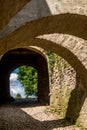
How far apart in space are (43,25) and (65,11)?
44 centimetres

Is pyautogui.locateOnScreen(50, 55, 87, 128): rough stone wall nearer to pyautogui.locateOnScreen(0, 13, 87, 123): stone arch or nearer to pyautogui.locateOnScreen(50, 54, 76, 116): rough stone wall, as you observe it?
pyautogui.locateOnScreen(50, 54, 76, 116): rough stone wall

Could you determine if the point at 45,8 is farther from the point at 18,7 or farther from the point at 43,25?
the point at 18,7

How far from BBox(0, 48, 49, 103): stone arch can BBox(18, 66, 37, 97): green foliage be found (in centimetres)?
343

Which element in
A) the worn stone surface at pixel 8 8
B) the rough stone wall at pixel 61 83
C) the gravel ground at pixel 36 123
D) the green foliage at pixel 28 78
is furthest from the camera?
the green foliage at pixel 28 78

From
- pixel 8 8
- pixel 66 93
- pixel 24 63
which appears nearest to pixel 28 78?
pixel 24 63

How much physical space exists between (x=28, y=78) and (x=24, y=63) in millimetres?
4431

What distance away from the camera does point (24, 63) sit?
63.7 ft

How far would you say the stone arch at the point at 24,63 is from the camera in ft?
48.1

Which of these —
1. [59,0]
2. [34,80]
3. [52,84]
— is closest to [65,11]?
[59,0]

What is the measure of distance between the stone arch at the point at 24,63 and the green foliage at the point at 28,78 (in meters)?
3.43

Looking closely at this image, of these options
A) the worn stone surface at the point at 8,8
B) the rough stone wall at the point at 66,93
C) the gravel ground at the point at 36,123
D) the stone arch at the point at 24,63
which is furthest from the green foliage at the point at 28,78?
the worn stone surface at the point at 8,8

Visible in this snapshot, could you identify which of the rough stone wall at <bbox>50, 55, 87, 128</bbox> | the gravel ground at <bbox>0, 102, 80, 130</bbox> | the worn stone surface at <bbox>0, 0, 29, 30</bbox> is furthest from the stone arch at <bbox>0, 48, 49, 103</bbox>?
the worn stone surface at <bbox>0, 0, 29, 30</bbox>

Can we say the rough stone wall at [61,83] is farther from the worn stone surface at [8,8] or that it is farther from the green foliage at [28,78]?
the green foliage at [28,78]

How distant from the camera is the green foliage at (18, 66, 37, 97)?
2316 centimetres
